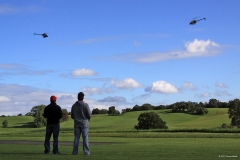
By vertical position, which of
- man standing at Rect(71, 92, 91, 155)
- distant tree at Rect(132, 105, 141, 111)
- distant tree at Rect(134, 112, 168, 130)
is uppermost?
distant tree at Rect(132, 105, 141, 111)

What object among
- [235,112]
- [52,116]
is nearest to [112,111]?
[235,112]

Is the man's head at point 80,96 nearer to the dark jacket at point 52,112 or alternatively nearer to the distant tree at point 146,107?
the dark jacket at point 52,112

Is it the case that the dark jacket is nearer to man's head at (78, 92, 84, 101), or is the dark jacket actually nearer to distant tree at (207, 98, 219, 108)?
man's head at (78, 92, 84, 101)

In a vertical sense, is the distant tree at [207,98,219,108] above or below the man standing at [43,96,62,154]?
above

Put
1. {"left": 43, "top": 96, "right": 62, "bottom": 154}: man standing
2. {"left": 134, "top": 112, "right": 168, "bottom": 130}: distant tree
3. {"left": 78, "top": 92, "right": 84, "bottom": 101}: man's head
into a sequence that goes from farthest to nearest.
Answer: {"left": 134, "top": 112, "right": 168, "bottom": 130}: distant tree
{"left": 43, "top": 96, "right": 62, "bottom": 154}: man standing
{"left": 78, "top": 92, "right": 84, "bottom": 101}: man's head

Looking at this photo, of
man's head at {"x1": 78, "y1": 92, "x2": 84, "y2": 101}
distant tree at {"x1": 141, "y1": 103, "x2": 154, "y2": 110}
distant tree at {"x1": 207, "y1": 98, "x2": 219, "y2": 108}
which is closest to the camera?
man's head at {"x1": 78, "y1": 92, "x2": 84, "y2": 101}

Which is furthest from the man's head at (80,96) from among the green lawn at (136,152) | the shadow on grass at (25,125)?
the shadow on grass at (25,125)

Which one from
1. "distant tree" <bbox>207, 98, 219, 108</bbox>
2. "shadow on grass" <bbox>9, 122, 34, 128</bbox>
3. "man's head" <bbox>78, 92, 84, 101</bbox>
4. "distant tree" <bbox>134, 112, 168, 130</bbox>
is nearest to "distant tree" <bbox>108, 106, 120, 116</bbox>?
"shadow on grass" <bbox>9, 122, 34, 128</bbox>

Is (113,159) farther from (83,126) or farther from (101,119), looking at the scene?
(101,119)

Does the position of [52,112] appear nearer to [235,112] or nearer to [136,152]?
[136,152]

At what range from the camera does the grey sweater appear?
1664cm

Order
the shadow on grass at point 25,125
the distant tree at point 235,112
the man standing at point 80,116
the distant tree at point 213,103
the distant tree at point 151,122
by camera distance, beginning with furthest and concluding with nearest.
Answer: the distant tree at point 213,103 → the shadow on grass at point 25,125 → the distant tree at point 235,112 → the distant tree at point 151,122 → the man standing at point 80,116

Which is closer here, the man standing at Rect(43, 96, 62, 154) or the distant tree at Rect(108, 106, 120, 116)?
the man standing at Rect(43, 96, 62, 154)

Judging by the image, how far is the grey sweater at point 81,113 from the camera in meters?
16.6
